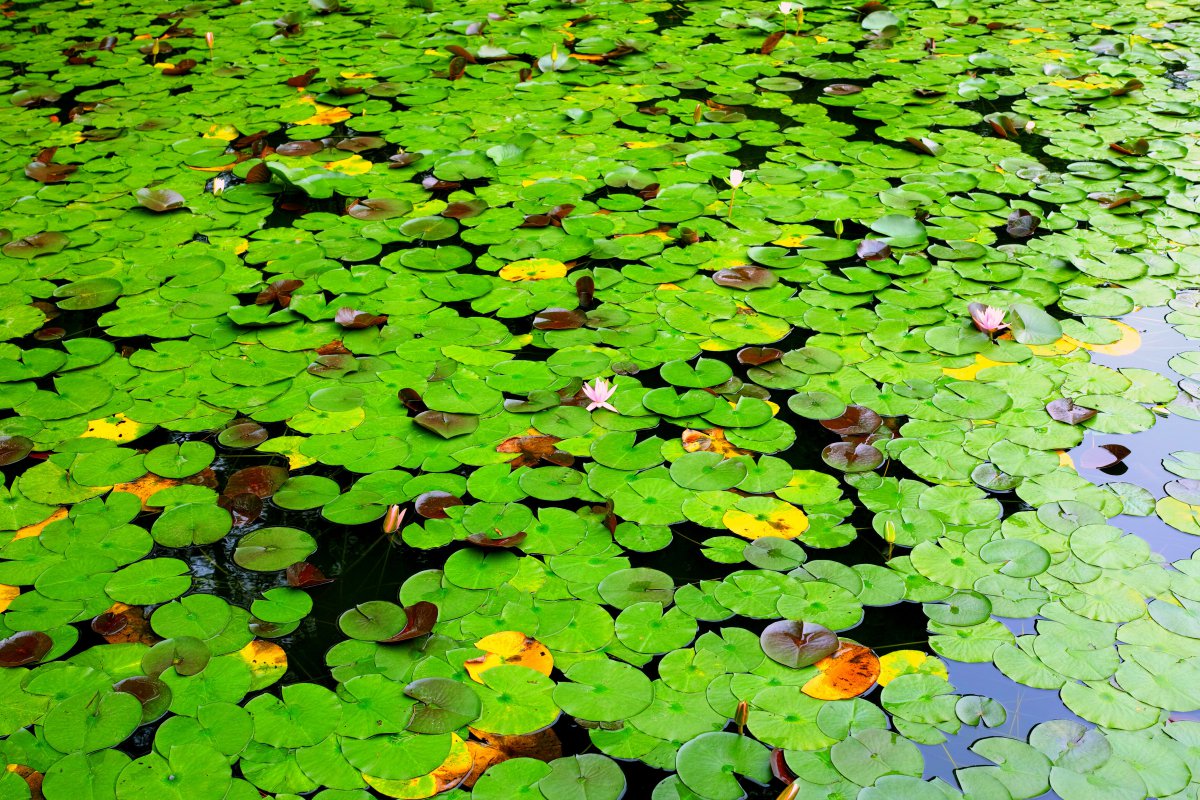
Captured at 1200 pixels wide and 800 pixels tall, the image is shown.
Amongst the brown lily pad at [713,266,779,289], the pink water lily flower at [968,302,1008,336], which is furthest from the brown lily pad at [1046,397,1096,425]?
the brown lily pad at [713,266,779,289]

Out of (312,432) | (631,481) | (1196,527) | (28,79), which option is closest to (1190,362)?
(1196,527)

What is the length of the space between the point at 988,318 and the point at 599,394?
0.99m

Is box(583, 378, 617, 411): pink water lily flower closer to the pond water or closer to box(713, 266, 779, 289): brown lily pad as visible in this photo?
the pond water

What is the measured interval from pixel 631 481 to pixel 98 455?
1166mm

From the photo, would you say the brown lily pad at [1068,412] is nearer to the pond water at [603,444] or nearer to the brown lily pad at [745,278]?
the pond water at [603,444]

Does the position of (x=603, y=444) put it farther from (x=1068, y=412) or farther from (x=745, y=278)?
(x=1068, y=412)

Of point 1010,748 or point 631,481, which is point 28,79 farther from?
point 1010,748

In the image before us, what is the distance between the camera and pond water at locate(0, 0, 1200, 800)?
1.49 m

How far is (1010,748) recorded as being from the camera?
1.44 meters

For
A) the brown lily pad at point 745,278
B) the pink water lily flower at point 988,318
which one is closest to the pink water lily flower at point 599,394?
the brown lily pad at point 745,278

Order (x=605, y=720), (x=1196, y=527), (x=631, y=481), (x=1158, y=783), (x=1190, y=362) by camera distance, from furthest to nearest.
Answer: (x=1190, y=362) → (x=631, y=481) → (x=1196, y=527) → (x=605, y=720) → (x=1158, y=783)

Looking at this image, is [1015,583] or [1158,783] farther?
[1015,583]

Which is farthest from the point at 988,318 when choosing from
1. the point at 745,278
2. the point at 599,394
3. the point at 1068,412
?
the point at 599,394

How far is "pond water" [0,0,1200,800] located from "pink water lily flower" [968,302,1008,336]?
0.02 metres
